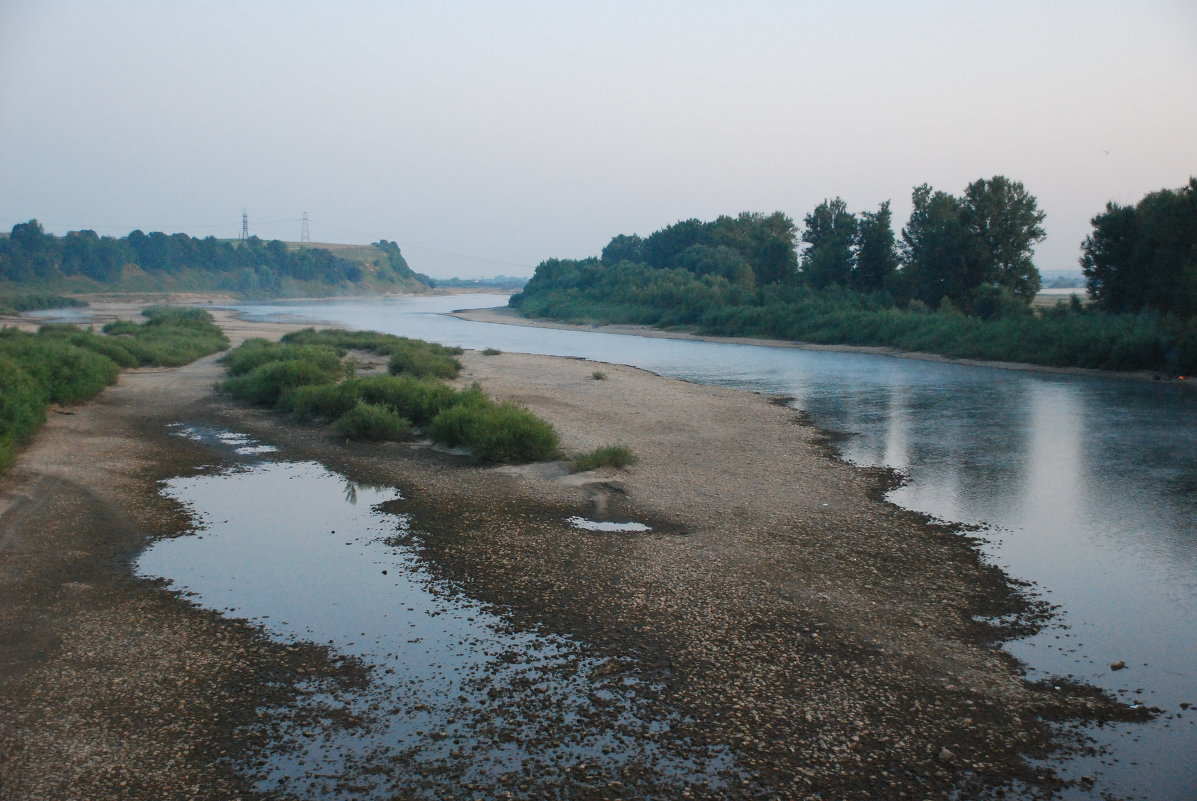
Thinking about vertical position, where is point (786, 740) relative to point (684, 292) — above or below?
below

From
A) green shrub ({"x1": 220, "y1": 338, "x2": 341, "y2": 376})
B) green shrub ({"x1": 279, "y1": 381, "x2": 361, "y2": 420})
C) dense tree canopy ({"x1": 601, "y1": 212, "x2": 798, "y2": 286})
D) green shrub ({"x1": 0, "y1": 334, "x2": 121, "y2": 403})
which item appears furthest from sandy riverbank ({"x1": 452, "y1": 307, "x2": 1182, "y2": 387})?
green shrub ({"x1": 0, "y1": 334, "x2": 121, "y2": 403})

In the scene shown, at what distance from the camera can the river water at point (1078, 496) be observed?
6.83 m

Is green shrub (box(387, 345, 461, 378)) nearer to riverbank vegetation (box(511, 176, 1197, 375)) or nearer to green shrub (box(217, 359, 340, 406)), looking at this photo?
green shrub (box(217, 359, 340, 406))

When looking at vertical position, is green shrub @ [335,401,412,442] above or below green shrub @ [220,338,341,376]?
below

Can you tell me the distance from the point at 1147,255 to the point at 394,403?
33874 mm

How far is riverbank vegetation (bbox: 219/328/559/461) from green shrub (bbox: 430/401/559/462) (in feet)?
0.06

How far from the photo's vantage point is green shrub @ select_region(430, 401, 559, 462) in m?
15.2

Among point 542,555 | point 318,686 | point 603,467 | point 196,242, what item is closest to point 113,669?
point 318,686

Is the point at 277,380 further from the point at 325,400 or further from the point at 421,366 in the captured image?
the point at 421,366

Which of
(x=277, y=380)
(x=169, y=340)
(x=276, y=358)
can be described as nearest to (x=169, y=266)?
(x=169, y=340)

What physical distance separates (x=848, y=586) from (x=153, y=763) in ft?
20.9

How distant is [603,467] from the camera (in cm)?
1449

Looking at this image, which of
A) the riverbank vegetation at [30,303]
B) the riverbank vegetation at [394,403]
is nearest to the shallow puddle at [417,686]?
the riverbank vegetation at [394,403]

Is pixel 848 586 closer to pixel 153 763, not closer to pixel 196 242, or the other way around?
pixel 153 763
